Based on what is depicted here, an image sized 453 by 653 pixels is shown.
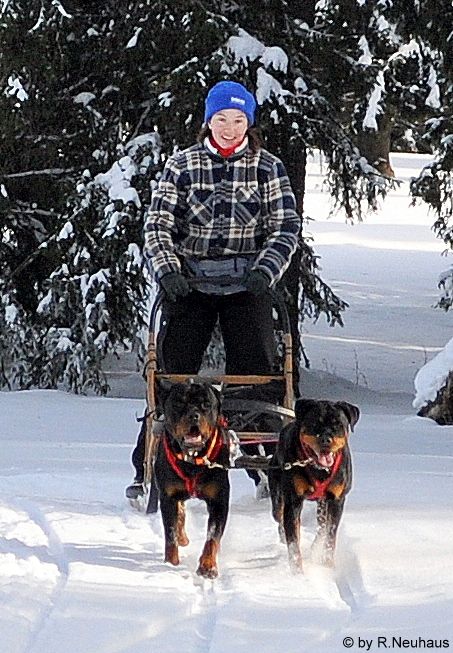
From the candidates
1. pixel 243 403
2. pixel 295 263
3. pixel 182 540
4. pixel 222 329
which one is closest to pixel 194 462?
pixel 182 540

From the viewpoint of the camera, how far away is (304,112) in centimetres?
948

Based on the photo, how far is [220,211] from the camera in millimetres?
5320

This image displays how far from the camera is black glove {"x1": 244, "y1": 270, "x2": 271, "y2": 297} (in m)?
5.18

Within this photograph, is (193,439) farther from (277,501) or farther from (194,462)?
(277,501)

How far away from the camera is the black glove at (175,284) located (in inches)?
202

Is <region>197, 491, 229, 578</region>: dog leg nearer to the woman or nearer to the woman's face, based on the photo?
the woman

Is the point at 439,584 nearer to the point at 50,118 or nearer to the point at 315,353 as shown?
the point at 50,118

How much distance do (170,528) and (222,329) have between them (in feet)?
3.85

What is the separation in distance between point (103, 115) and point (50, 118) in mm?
444

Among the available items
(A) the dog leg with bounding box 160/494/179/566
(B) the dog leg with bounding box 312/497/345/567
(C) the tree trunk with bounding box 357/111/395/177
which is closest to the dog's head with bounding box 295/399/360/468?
(B) the dog leg with bounding box 312/497/345/567

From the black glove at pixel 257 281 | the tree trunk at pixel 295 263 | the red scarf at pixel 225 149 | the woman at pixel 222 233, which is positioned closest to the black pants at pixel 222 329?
the woman at pixel 222 233

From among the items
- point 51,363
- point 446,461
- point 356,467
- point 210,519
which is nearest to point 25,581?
point 210,519

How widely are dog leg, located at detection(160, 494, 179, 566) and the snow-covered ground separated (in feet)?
0.18

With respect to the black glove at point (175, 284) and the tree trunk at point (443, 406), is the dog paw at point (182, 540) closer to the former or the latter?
the black glove at point (175, 284)
